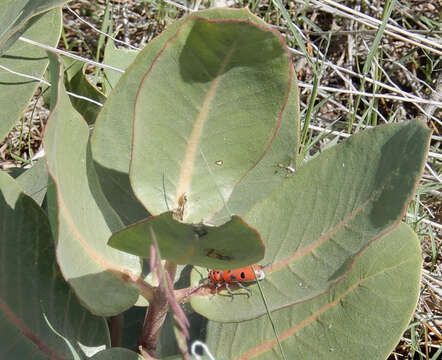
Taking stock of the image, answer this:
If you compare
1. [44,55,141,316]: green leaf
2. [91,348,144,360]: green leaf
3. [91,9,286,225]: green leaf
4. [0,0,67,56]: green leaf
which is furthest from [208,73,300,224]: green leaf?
[0,0,67,56]: green leaf

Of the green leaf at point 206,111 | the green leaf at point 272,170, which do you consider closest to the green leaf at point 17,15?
the green leaf at point 206,111

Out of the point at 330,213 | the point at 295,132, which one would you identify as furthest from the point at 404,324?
the point at 295,132

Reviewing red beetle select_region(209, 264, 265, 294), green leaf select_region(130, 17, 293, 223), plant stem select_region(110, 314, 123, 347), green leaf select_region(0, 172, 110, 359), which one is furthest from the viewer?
plant stem select_region(110, 314, 123, 347)

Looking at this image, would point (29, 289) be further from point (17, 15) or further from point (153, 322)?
point (17, 15)

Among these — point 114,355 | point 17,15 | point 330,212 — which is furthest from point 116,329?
point 17,15

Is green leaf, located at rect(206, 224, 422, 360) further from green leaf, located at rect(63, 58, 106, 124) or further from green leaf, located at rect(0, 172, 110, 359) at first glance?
green leaf, located at rect(63, 58, 106, 124)

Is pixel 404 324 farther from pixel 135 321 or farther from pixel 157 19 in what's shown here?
pixel 157 19
